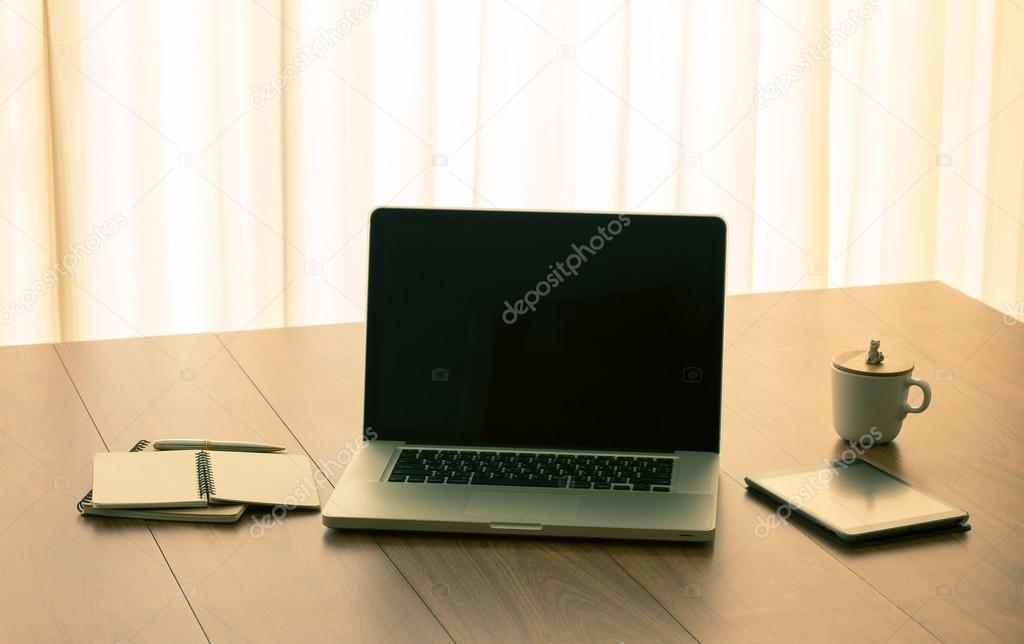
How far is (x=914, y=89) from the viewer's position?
10.8ft

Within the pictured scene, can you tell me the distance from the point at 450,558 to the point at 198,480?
0.30 m

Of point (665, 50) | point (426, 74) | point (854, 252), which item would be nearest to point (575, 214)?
point (426, 74)

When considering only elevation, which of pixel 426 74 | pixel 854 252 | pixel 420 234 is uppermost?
pixel 426 74

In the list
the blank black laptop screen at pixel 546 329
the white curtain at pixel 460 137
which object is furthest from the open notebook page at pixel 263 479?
the white curtain at pixel 460 137

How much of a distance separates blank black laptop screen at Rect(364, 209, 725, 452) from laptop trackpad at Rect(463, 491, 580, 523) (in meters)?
0.12

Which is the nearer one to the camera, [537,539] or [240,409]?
[537,539]

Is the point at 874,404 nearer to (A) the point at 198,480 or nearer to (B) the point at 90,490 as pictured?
(A) the point at 198,480

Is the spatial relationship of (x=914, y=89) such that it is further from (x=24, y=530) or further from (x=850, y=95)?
(x=24, y=530)

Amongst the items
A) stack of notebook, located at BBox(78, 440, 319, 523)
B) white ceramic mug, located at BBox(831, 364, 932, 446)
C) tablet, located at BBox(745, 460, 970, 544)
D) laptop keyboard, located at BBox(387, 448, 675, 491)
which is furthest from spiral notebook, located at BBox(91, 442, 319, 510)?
white ceramic mug, located at BBox(831, 364, 932, 446)

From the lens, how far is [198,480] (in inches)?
47.1

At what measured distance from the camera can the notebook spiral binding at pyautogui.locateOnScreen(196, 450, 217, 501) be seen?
1172 mm

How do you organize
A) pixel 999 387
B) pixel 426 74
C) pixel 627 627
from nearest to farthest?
1. pixel 627 627
2. pixel 999 387
3. pixel 426 74

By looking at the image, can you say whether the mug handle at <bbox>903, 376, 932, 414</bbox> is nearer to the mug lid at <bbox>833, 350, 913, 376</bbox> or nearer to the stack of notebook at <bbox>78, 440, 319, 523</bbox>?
the mug lid at <bbox>833, 350, 913, 376</bbox>

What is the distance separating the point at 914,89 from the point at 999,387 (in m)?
1.97
